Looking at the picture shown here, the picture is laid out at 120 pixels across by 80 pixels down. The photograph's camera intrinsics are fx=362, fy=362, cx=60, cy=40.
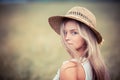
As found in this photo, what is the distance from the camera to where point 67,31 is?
10.0 ft

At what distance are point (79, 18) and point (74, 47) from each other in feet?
0.81

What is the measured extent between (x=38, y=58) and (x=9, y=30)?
1.18 feet

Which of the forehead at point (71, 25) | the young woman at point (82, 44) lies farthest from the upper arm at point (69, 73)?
the forehead at point (71, 25)

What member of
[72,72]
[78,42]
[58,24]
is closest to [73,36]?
[78,42]

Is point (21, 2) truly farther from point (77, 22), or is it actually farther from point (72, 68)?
point (72, 68)

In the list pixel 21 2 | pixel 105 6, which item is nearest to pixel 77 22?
pixel 105 6

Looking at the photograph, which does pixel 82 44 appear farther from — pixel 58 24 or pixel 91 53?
pixel 58 24

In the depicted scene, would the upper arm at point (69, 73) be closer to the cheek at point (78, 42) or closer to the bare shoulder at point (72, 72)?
the bare shoulder at point (72, 72)

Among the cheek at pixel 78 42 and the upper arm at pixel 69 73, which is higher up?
the cheek at pixel 78 42

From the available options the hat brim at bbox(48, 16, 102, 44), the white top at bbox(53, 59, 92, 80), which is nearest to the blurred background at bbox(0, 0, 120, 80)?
the hat brim at bbox(48, 16, 102, 44)

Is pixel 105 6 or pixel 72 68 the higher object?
pixel 105 6

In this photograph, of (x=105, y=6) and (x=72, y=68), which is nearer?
(x=72, y=68)

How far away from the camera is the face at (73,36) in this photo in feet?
9.92

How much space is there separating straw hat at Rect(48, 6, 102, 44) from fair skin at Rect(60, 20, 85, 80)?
61 mm
